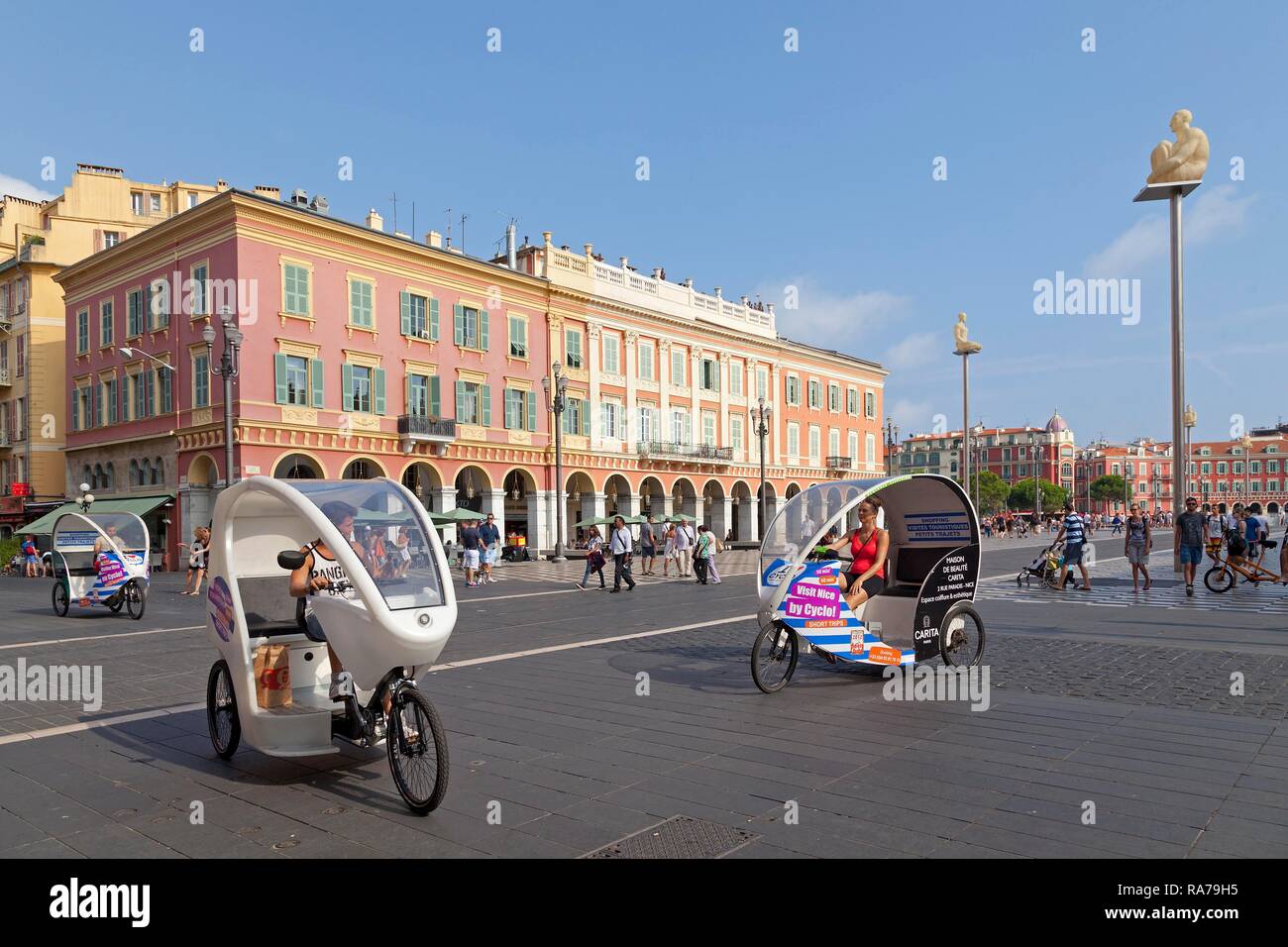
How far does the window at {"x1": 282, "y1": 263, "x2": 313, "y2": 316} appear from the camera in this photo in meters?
33.2

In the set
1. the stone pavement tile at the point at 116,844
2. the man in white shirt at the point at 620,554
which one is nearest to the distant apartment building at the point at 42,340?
the man in white shirt at the point at 620,554

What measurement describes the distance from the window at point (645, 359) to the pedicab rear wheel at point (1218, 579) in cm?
3230

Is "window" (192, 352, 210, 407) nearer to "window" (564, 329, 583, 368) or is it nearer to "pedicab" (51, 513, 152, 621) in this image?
"window" (564, 329, 583, 368)

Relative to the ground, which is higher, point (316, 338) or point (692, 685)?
point (316, 338)

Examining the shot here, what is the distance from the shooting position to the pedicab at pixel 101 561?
15.9m

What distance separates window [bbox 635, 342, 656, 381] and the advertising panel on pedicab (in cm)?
3920

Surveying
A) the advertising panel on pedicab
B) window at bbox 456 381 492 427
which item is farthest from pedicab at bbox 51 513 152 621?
window at bbox 456 381 492 427

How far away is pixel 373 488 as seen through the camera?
564 centimetres

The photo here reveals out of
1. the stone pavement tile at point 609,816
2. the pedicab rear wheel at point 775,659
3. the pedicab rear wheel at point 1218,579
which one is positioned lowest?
the pedicab rear wheel at point 1218,579

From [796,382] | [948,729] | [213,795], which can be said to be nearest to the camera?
[213,795]

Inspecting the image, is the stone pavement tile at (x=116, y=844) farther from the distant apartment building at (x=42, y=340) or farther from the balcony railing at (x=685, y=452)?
the balcony railing at (x=685, y=452)
